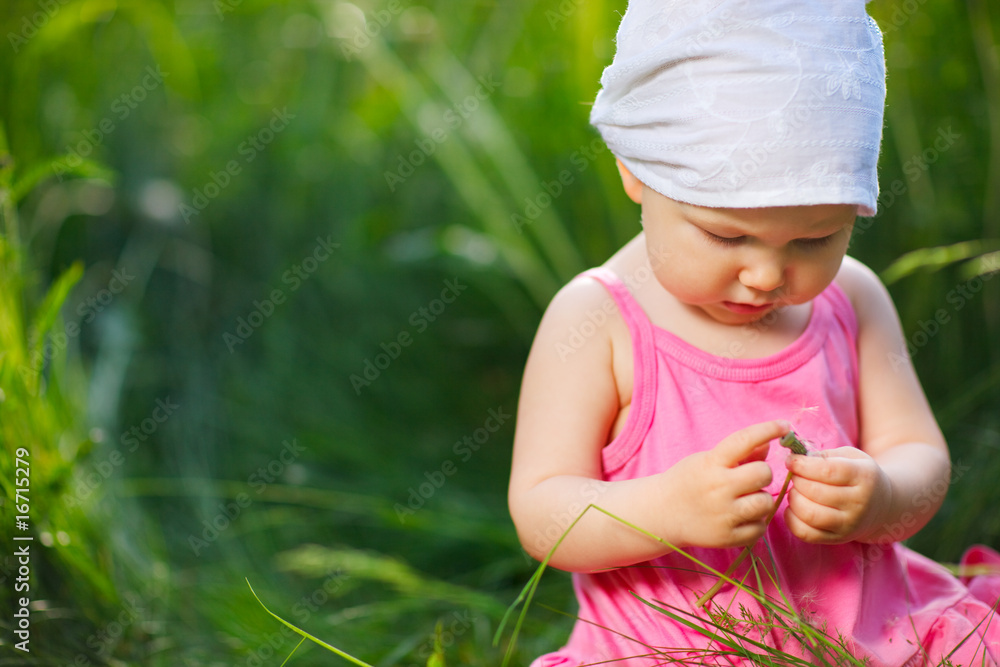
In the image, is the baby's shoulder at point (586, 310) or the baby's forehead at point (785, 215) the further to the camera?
the baby's shoulder at point (586, 310)

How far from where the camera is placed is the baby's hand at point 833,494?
0.99 meters

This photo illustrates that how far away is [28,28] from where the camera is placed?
7.75 ft

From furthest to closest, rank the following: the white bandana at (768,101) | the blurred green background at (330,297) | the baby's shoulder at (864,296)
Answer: the blurred green background at (330,297)
the baby's shoulder at (864,296)
the white bandana at (768,101)

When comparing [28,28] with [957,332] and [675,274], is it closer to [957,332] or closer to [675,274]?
[675,274]

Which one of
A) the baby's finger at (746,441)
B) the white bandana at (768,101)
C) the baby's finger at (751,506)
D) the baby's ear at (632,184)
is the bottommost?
the baby's finger at (751,506)

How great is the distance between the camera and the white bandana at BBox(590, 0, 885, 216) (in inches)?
37.0

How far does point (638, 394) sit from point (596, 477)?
12 centimetres

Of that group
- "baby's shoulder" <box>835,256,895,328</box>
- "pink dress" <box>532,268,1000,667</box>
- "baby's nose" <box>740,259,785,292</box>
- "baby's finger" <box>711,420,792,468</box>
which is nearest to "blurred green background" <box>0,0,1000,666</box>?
"baby's shoulder" <box>835,256,895,328</box>

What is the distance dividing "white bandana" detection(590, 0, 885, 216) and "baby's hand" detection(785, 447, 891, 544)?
0.95 ft

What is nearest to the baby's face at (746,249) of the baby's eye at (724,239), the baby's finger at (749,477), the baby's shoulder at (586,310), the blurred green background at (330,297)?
the baby's eye at (724,239)

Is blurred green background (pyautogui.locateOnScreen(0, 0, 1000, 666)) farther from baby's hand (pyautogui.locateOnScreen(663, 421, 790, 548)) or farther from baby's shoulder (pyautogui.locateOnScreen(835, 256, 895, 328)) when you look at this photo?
baby's hand (pyautogui.locateOnScreen(663, 421, 790, 548))

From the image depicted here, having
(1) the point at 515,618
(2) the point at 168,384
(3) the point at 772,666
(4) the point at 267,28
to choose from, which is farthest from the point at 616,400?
(4) the point at 267,28

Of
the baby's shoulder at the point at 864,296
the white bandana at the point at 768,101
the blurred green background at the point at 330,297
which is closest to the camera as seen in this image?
the white bandana at the point at 768,101

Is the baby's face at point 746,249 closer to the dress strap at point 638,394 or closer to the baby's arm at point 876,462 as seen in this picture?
the dress strap at point 638,394
